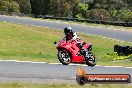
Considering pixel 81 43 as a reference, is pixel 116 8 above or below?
below

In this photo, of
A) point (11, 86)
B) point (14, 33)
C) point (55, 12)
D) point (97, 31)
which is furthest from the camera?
point (55, 12)

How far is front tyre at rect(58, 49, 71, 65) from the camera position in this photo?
20.0 ft

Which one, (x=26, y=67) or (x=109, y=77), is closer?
(x=109, y=77)

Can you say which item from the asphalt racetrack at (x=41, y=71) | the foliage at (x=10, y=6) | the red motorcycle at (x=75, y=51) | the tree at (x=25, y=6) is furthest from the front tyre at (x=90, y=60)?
the foliage at (x=10, y=6)

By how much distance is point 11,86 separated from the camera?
1184cm

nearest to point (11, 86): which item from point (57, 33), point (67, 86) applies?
point (67, 86)

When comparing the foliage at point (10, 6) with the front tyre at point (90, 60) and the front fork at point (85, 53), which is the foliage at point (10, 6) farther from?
the front fork at point (85, 53)

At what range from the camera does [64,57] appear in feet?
20.5

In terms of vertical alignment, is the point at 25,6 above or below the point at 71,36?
below

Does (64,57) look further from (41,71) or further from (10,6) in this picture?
(10,6)

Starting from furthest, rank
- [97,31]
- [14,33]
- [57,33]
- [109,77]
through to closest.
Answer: [97,31]
[57,33]
[14,33]
[109,77]

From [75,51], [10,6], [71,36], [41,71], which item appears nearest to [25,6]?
[10,6]

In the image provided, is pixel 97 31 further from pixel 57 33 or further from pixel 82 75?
pixel 82 75

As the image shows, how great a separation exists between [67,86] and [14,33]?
995 inches
